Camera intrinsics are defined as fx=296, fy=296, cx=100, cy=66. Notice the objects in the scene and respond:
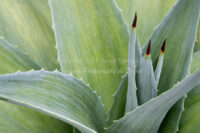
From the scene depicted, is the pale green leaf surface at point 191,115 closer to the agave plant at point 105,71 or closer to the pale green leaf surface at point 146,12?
the agave plant at point 105,71

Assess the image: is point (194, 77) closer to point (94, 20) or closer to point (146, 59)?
point (146, 59)

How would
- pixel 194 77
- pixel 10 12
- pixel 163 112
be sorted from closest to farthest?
1. pixel 194 77
2. pixel 163 112
3. pixel 10 12

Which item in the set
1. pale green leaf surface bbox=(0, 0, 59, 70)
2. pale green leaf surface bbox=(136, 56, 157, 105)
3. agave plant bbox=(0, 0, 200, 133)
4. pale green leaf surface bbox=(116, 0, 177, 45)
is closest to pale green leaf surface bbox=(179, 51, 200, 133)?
agave plant bbox=(0, 0, 200, 133)

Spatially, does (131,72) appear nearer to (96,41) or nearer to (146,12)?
(96,41)

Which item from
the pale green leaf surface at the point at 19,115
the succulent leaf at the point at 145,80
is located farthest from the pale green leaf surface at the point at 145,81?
the pale green leaf surface at the point at 19,115

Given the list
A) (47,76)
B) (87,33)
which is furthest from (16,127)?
(87,33)
